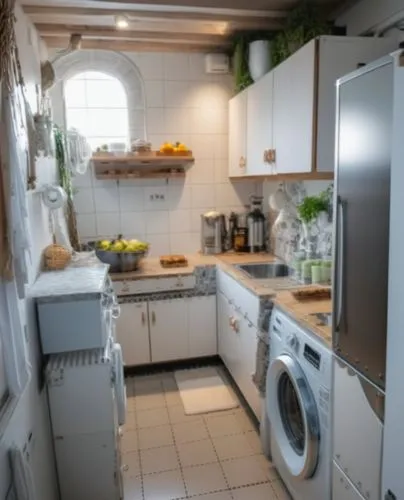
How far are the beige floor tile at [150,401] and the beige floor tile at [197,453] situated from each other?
0.45 m

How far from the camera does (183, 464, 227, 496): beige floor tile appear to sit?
2.07 m

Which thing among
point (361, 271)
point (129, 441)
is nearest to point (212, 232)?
point (129, 441)

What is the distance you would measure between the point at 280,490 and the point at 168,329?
1369 millimetres

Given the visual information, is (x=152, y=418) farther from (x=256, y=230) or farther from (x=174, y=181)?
(x=174, y=181)

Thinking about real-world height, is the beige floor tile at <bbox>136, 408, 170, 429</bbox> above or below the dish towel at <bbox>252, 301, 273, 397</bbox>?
below

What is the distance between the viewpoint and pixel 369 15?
6.99 ft

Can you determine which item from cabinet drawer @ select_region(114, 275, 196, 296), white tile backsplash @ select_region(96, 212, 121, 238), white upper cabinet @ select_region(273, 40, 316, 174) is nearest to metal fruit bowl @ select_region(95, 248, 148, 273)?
cabinet drawer @ select_region(114, 275, 196, 296)

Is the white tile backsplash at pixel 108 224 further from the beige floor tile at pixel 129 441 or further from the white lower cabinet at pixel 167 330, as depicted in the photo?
the beige floor tile at pixel 129 441

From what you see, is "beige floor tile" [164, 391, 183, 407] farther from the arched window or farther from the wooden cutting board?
the arched window

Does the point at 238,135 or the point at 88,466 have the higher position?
the point at 238,135

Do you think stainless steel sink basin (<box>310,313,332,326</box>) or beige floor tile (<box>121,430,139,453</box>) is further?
beige floor tile (<box>121,430,139,453</box>)

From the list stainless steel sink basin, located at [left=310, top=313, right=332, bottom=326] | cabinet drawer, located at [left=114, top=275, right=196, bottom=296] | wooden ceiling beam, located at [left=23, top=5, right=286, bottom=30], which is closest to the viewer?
stainless steel sink basin, located at [left=310, top=313, right=332, bottom=326]

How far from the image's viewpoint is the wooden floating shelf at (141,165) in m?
3.12

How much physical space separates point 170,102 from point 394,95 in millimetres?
2528
